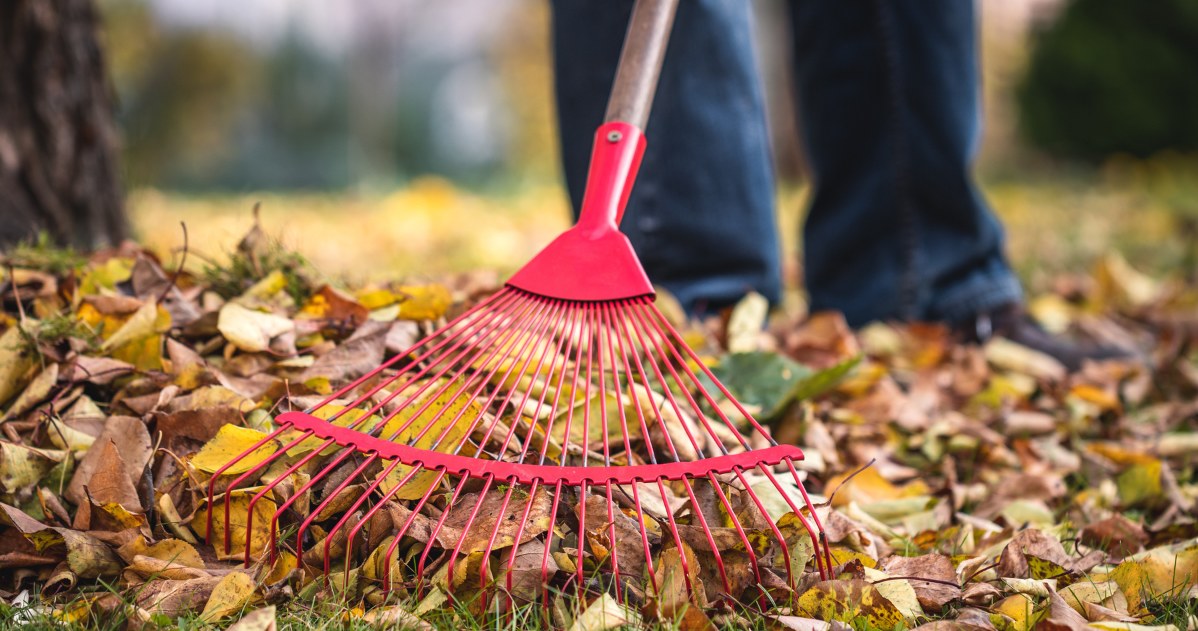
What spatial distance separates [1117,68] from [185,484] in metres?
7.97

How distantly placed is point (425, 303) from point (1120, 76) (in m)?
7.55

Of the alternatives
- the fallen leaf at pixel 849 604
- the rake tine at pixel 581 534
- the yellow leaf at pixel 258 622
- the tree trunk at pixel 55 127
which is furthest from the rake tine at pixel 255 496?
the tree trunk at pixel 55 127

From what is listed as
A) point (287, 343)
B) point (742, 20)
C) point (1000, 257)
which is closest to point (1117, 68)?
point (1000, 257)

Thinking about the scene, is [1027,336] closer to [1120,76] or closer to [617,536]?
[617,536]

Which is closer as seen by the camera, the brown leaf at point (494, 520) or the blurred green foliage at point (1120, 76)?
the brown leaf at point (494, 520)

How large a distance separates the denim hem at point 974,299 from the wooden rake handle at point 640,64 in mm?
1132

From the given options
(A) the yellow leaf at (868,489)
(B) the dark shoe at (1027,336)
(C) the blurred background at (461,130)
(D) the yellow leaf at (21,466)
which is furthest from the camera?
(C) the blurred background at (461,130)

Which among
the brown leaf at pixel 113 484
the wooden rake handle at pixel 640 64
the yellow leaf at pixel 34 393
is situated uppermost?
the wooden rake handle at pixel 640 64

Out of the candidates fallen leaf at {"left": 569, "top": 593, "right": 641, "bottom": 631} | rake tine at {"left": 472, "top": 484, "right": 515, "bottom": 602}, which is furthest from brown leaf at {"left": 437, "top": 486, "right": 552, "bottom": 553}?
fallen leaf at {"left": 569, "top": 593, "right": 641, "bottom": 631}

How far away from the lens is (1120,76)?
24.3 feet

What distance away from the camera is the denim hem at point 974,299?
2.23 metres

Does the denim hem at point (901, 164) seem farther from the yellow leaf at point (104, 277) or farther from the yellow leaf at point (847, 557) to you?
the yellow leaf at point (104, 277)

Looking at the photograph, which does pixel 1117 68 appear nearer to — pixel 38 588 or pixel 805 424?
pixel 805 424

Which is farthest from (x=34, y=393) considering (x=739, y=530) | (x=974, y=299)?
(x=974, y=299)
